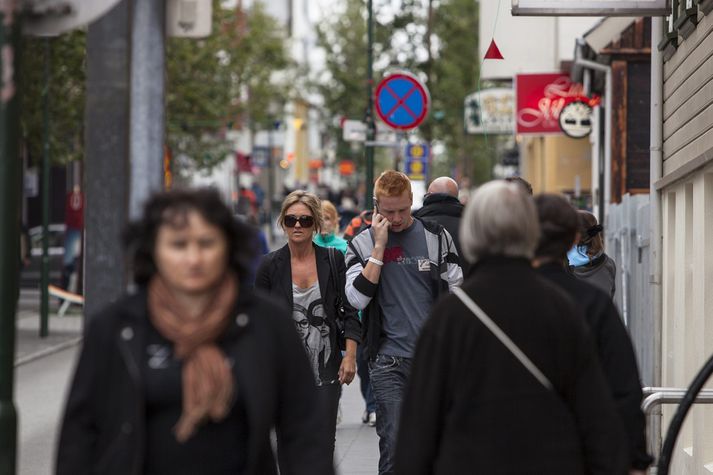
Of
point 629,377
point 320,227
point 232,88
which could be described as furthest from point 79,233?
point 629,377

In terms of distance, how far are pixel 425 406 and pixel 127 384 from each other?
100 cm

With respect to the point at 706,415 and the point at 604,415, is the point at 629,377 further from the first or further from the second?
the point at 706,415

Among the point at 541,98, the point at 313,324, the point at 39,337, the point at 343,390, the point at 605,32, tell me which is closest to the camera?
the point at 313,324

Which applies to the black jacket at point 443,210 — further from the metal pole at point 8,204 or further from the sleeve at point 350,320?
the metal pole at point 8,204

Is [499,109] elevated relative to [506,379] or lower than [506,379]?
elevated

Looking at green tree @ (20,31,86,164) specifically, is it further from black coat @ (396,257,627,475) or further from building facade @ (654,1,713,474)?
black coat @ (396,257,627,475)

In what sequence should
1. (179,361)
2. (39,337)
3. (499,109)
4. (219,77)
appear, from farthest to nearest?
(219,77) < (499,109) < (39,337) < (179,361)

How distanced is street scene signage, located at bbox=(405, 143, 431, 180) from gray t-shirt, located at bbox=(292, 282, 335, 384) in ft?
58.9

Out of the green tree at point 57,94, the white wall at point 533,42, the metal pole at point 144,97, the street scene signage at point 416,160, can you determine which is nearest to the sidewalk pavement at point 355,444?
the metal pole at point 144,97

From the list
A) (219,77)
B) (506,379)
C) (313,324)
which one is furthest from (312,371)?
(219,77)

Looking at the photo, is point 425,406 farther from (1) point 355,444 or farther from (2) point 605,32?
(2) point 605,32

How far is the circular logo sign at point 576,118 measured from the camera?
25.8m

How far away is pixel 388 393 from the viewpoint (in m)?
8.63

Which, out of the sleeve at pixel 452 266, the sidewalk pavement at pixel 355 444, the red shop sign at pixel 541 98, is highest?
the red shop sign at pixel 541 98
